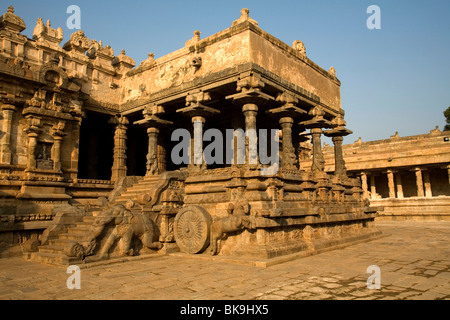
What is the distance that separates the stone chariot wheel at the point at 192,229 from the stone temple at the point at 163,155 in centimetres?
4

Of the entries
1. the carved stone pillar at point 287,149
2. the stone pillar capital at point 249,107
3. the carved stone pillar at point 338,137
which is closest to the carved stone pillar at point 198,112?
the stone pillar capital at point 249,107

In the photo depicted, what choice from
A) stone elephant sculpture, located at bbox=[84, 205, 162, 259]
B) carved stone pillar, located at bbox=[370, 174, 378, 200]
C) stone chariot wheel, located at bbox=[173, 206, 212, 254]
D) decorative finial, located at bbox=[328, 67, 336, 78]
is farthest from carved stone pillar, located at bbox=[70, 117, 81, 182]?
carved stone pillar, located at bbox=[370, 174, 378, 200]

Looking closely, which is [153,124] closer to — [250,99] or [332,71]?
[250,99]

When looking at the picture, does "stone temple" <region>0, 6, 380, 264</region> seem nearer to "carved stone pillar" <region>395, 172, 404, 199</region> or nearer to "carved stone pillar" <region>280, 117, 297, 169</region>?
"carved stone pillar" <region>280, 117, 297, 169</region>

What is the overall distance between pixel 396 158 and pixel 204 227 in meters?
23.6

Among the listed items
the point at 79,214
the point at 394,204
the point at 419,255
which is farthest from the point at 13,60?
the point at 394,204

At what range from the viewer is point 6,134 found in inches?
466

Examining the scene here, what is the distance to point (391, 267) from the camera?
A: 7051mm

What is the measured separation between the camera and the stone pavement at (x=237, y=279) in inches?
197

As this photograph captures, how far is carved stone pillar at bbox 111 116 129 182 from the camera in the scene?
15.4m

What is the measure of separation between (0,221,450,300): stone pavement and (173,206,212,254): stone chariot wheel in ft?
1.50

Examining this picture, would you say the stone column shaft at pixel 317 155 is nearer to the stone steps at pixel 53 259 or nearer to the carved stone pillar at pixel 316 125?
the carved stone pillar at pixel 316 125

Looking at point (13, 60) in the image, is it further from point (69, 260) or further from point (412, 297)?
point (412, 297)
